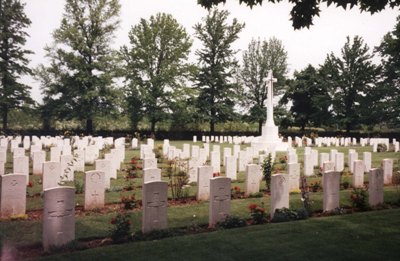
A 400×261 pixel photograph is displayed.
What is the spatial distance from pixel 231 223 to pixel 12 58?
38.0 metres

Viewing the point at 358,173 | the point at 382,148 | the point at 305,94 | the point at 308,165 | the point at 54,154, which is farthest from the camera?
the point at 305,94

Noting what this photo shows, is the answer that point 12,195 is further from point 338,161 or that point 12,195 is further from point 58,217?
point 338,161

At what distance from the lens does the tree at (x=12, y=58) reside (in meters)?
36.8

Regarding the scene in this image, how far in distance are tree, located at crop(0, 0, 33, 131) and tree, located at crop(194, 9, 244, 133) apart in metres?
20.7

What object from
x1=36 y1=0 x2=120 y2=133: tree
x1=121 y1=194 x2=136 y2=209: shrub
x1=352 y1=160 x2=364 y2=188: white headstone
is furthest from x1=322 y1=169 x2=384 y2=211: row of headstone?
x1=36 y1=0 x2=120 y2=133: tree

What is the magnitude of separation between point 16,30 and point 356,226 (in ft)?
129

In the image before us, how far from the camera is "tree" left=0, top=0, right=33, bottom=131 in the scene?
36.8 metres

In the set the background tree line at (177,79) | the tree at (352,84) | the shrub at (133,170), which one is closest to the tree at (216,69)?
the background tree line at (177,79)

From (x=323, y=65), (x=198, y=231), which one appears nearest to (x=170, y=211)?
(x=198, y=231)

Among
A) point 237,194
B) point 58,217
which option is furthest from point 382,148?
point 58,217

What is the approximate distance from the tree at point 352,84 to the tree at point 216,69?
46.0ft

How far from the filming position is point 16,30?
124 feet

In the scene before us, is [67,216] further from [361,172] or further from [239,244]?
[361,172]

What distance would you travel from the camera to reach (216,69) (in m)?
48.7
